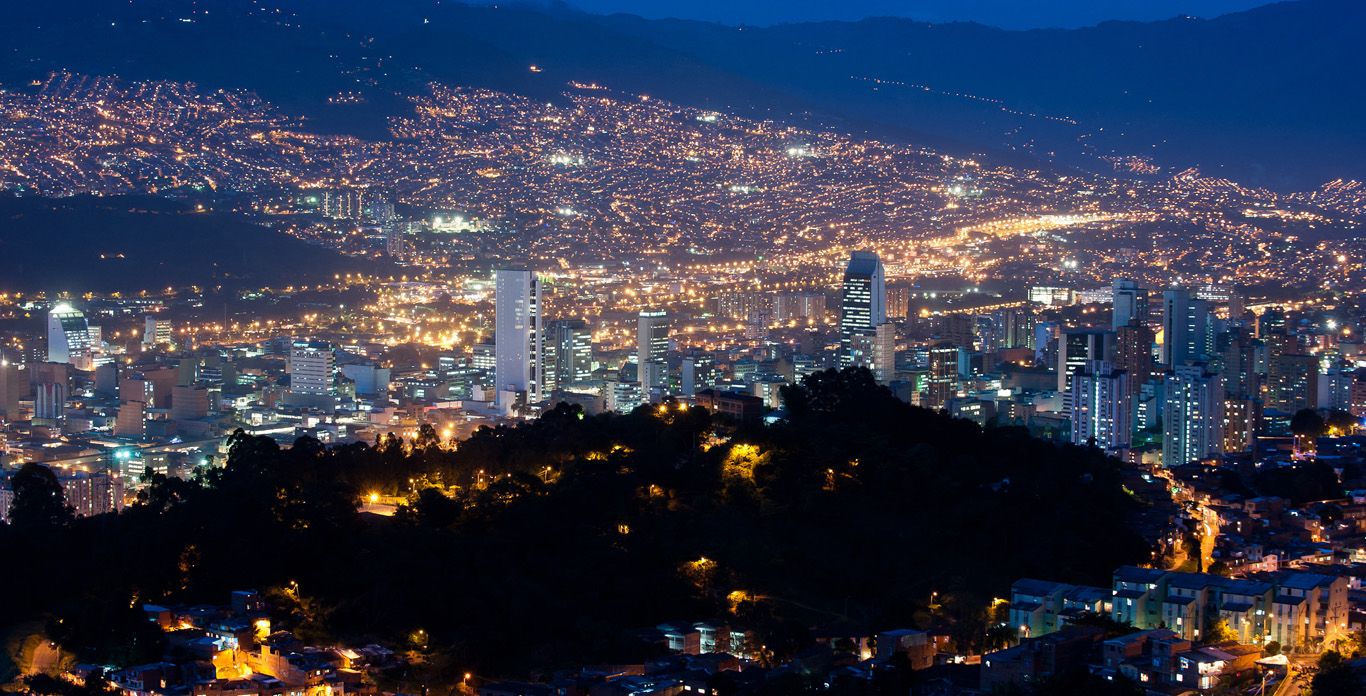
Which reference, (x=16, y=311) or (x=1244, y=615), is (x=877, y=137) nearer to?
(x=16, y=311)

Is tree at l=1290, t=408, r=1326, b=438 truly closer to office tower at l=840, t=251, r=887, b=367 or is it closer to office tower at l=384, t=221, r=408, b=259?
office tower at l=840, t=251, r=887, b=367

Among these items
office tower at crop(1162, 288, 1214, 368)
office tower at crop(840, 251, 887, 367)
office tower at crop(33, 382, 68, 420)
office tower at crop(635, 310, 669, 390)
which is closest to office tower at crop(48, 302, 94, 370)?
office tower at crop(33, 382, 68, 420)

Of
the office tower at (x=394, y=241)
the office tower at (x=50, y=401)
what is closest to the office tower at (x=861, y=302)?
the office tower at (x=394, y=241)

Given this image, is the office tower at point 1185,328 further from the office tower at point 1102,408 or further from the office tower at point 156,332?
the office tower at point 156,332

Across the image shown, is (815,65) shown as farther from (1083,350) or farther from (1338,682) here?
(1338,682)

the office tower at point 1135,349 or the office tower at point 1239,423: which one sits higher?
the office tower at point 1135,349

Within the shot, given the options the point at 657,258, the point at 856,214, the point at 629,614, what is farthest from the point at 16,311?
the point at 629,614

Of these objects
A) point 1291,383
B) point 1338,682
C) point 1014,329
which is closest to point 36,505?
point 1338,682
